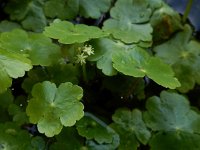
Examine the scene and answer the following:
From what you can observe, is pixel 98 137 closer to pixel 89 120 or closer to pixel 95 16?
pixel 89 120

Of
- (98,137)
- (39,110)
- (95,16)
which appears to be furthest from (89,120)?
(95,16)

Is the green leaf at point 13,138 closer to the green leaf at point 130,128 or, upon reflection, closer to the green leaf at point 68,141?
the green leaf at point 68,141

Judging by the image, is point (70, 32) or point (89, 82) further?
point (89, 82)

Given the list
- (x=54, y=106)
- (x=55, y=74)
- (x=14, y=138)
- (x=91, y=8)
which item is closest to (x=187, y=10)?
(x=91, y=8)

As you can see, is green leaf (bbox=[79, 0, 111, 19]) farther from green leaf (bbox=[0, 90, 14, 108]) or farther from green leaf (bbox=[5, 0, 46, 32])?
green leaf (bbox=[0, 90, 14, 108])

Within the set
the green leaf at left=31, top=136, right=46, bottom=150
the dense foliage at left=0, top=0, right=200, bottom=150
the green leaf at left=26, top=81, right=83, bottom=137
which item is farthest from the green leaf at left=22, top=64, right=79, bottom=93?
the green leaf at left=31, top=136, right=46, bottom=150

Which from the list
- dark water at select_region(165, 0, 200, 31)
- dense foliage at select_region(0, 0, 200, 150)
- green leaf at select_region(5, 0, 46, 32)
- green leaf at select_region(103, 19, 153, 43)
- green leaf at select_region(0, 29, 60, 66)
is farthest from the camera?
dark water at select_region(165, 0, 200, 31)
